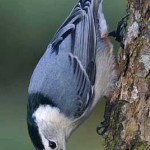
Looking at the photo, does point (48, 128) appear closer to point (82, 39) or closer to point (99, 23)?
point (82, 39)

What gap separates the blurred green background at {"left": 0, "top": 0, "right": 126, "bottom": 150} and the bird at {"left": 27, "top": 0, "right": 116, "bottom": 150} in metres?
1.14

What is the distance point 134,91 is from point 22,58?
2.24 m

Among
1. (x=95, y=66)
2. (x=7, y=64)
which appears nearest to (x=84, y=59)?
(x=95, y=66)

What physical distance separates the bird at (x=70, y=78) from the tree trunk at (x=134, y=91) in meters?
0.29

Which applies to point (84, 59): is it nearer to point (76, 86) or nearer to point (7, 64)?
point (76, 86)

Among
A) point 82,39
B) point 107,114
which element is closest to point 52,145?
point 107,114

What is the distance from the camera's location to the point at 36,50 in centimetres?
542

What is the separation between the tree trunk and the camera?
131 inches

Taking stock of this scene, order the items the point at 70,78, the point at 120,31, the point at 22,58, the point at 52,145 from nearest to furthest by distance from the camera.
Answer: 1. the point at 52,145
2. the point at 70,78
3. the point at 120,31
4. the point at 22,58

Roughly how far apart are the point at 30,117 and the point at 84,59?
559mm

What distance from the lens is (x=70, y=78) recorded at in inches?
150

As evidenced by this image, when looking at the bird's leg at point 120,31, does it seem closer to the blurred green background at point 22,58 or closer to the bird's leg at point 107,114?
the bird's leg at point 107,114

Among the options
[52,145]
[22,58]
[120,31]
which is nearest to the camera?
[52,145]

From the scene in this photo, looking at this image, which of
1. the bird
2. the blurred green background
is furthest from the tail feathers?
the blurred green background
